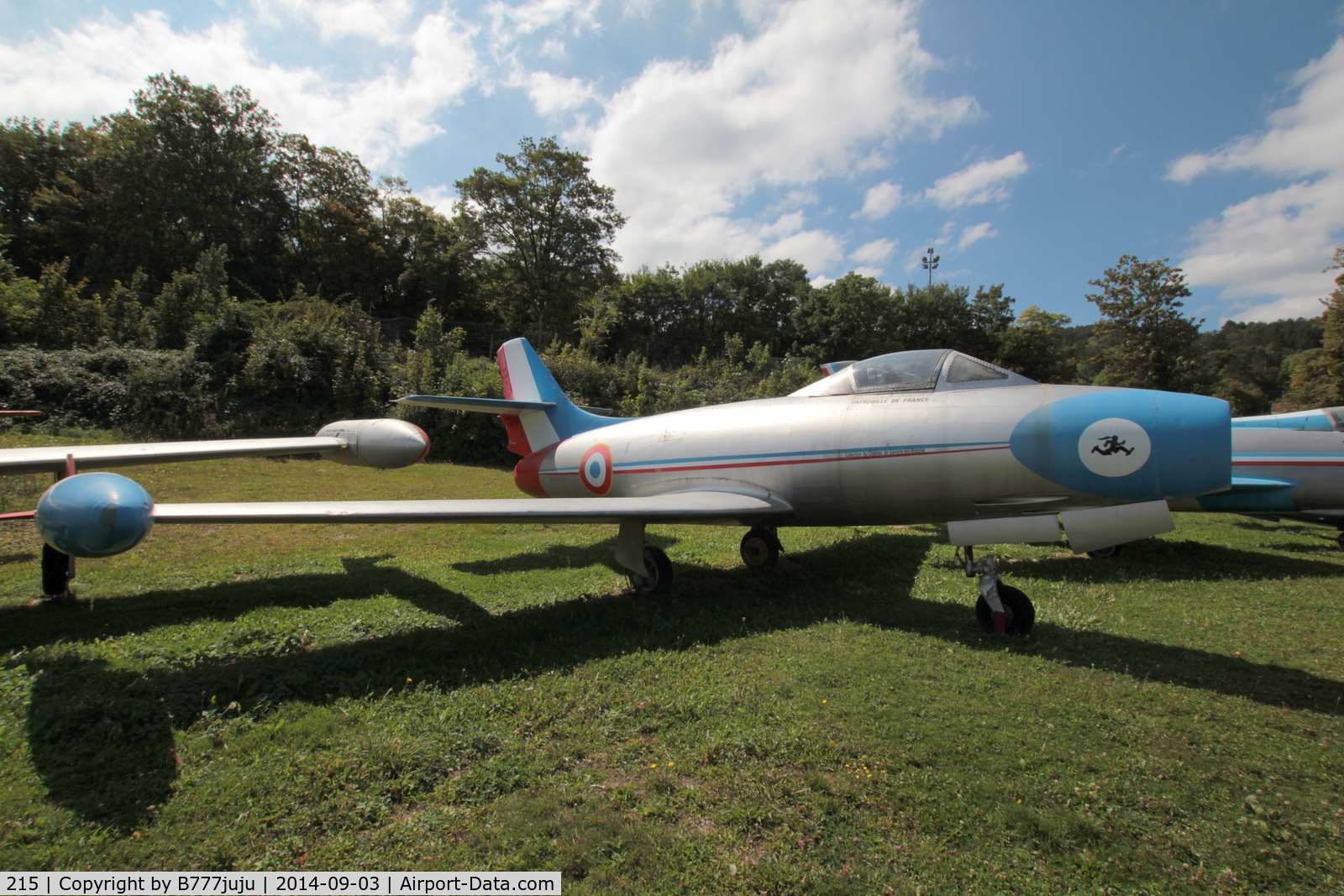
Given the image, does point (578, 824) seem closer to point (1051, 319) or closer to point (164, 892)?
point (164, 892)

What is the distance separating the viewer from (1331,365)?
22.8 meters

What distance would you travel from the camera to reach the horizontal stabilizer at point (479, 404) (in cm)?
734

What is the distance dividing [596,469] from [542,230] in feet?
99.3

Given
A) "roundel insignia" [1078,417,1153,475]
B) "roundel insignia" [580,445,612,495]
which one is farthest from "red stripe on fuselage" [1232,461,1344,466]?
"roundel insignia" [580,445,612,495]

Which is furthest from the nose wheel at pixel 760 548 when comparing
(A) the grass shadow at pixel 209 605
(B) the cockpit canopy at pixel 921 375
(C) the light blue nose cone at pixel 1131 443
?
(A) the grass shadow at pixel 209 605

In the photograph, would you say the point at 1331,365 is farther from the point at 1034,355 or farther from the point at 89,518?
the point at 89,518

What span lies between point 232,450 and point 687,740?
16.4 feet

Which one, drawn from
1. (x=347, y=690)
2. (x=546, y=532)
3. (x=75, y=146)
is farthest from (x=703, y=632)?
(x=75, y=146)

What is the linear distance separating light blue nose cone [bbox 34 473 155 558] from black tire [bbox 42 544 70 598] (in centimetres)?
363

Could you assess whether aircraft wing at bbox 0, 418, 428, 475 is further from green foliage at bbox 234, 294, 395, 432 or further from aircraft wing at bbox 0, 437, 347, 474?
green foliage at bbox 234, 294, 395, 432

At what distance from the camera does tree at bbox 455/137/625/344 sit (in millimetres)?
33562

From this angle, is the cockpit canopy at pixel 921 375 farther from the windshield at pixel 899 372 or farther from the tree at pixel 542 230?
the tree at pixel 542 230

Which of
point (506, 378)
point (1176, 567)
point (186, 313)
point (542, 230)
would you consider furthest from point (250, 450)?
point (542, 230)

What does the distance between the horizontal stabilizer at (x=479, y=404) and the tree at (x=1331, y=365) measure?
1196 inches
